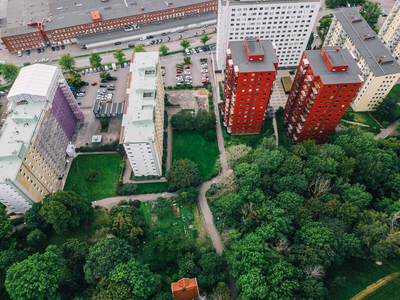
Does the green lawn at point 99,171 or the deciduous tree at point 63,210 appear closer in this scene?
the deciduous tree at point 63,210

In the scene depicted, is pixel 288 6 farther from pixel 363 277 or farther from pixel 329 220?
pixel 363 277

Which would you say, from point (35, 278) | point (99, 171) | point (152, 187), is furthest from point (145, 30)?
point (35, 278)

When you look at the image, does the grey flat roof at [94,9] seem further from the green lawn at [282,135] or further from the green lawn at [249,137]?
the green lawn at [282,135]

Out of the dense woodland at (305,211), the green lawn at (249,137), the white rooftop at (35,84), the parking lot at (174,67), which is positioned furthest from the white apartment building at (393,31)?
the white rooftop at (35,84)

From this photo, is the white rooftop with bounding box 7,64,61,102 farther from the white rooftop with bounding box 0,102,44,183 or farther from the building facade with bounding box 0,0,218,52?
the building facade with bounding box 0,0,218,52

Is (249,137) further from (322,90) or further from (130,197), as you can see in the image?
(130,197)

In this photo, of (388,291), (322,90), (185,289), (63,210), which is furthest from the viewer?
(322,90)
